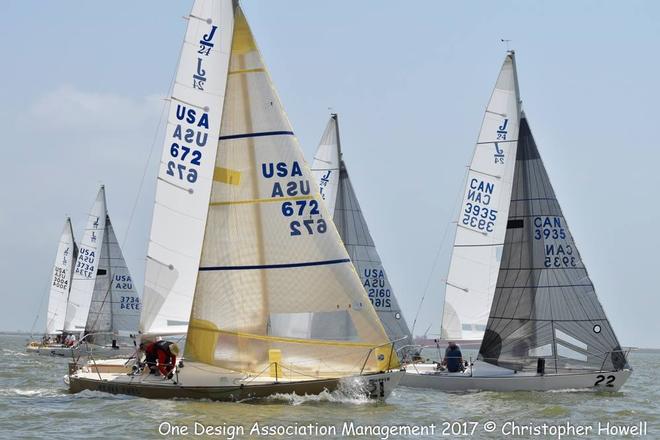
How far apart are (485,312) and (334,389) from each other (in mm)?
11865

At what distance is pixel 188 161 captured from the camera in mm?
23438

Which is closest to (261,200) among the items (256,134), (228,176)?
(228,176)

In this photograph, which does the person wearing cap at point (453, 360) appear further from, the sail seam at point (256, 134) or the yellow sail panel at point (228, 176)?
the yellow sail panel at point (228, 176)

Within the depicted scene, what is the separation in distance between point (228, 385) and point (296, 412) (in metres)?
1.78

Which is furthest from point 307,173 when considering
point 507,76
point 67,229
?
point 67,229

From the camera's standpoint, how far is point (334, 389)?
1984cm

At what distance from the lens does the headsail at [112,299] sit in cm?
4747

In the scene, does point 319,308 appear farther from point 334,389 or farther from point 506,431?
point 506,431

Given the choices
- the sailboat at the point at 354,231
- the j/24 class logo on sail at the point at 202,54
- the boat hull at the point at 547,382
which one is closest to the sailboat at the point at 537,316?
the boat hull at the point at 547,382

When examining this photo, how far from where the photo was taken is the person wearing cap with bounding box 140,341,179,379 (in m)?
21.2

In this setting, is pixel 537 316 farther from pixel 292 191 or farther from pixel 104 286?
pixel 104 286

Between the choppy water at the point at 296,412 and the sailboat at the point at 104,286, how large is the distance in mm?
22639

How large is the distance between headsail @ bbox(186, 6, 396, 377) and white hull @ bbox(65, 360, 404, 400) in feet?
1.09

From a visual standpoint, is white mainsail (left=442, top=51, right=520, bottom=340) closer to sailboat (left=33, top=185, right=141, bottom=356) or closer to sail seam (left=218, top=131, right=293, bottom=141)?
sail seam (left=218, top=131, right=293, bottom=141)
